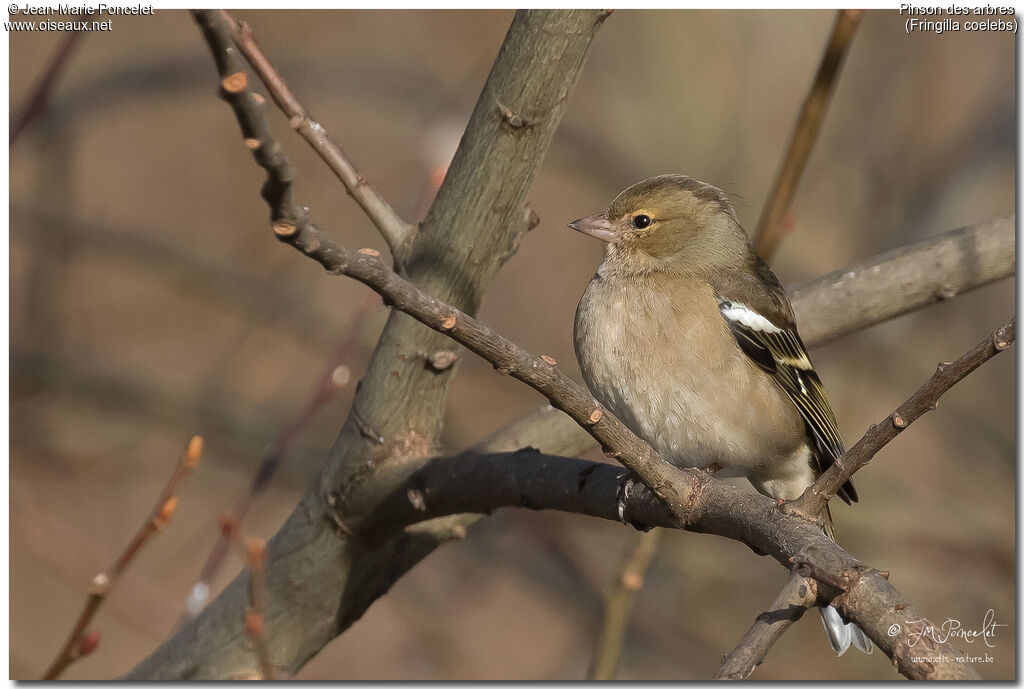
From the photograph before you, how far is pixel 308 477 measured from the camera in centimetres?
567

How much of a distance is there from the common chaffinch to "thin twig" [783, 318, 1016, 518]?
1.55 metres

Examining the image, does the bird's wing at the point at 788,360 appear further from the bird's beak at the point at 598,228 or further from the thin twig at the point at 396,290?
the thin twig at the point at 396,290

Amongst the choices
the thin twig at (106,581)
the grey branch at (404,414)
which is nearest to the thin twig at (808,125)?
the grey branch at (404,414)

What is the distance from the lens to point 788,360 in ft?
13.8

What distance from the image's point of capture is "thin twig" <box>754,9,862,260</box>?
11.1 ft

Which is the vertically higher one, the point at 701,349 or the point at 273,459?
the point at 701,349

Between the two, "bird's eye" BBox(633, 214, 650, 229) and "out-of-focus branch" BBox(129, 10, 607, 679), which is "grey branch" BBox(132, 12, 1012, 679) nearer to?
"out-of-focus branch" BBox(129, 10, 607, 679)

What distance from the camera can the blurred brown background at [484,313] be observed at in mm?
5645

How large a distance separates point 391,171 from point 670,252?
553cm

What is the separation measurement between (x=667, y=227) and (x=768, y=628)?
2.79 metres

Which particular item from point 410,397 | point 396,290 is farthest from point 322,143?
point 396,290

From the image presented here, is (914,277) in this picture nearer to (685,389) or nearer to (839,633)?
(685,389)

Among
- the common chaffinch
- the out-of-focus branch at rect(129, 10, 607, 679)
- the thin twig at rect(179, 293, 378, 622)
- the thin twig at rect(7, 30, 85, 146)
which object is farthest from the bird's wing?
the thin twig at rect(7, 30, 85, 146)

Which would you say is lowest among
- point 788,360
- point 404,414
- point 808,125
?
point 404,414
